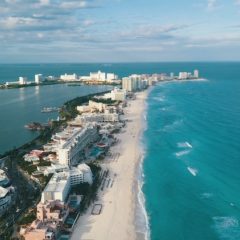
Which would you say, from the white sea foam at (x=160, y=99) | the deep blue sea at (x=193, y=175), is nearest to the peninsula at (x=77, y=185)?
the deep blue sea at (x=193, y=175)

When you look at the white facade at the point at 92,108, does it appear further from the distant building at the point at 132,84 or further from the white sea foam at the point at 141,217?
the white sea foam at the point at 141,217

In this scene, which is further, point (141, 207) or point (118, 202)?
point (118, 202)

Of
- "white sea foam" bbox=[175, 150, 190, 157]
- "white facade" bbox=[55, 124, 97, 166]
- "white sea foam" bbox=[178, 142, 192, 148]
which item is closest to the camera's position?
"white facade" bbox=[55, 124, 97, 166]

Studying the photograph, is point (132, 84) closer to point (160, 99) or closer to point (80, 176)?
point (160, 99)

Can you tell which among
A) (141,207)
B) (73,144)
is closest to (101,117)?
(73,144)

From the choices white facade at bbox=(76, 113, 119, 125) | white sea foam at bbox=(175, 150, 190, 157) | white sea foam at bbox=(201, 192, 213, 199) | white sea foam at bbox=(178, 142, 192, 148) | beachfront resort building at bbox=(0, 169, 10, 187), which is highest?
white facade at bbox=(76, 113, 119, 125)

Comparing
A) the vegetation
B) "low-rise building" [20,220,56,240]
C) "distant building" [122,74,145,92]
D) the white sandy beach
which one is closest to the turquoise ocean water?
the white sandy beach

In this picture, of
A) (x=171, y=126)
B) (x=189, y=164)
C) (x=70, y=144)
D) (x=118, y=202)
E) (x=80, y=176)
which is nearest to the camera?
(x=118, y=202)

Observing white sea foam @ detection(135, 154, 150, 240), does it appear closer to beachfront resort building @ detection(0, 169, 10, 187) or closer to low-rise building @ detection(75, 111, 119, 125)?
beachfront resort building @ detection(0, 169, 10, 187)
